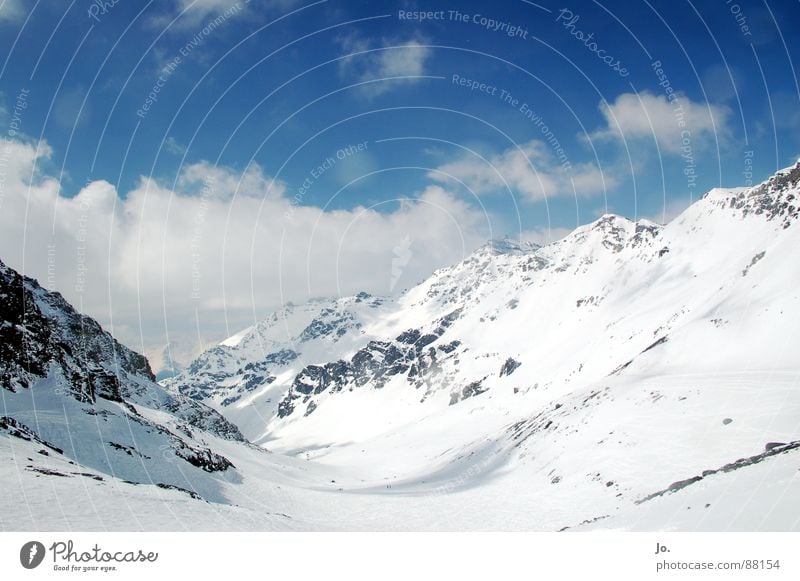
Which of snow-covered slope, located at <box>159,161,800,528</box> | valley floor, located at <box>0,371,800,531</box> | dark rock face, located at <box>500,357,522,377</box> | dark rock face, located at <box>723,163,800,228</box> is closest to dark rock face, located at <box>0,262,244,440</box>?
valley floor, located at <box>0,371,800,531</box>

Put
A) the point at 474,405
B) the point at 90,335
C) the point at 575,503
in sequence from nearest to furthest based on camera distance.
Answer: the point at 575,503
the point at 90,335
the point at 474,405

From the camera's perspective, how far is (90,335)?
80.6 meters

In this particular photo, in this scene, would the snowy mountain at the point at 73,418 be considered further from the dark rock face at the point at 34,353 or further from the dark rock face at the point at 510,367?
the dark rock face at the point at 510,367

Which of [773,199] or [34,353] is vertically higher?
[773,199]

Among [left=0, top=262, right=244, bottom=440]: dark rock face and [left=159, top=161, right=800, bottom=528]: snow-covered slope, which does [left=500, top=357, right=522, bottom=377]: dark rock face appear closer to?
[left=159, top=161, right=800, bottom=528]: snow-covered slope
